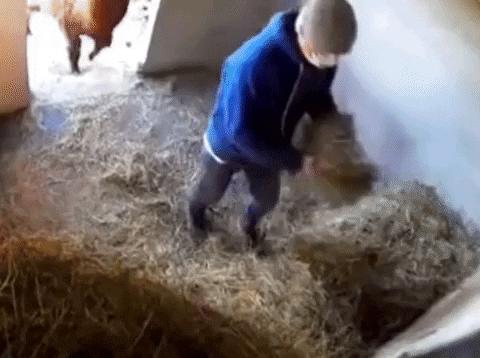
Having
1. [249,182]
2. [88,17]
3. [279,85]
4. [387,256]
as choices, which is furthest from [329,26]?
[88,17]

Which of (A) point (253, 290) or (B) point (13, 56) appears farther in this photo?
(B) point (13, 56)

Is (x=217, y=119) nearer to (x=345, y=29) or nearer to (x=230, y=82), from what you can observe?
Answer: (x=230, y=82)

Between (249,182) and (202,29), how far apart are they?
58 centimetres

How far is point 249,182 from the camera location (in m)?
1.73

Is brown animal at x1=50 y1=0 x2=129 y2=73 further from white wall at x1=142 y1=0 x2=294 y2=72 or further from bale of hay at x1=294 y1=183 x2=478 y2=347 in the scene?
bale of hay at x1=294 y1=183 x2=478 y2=347

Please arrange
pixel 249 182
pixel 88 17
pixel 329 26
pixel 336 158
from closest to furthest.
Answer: pixel 329 26, pixel 336 158, pixel 249 182, pixel 88 17

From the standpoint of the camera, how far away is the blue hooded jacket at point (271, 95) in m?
1.50

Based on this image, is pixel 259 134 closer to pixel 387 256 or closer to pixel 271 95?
pixel 271 95

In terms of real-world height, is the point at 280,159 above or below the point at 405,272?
above

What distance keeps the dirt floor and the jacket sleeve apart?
11.1 inches

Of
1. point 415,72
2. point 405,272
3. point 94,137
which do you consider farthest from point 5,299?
point 415,72

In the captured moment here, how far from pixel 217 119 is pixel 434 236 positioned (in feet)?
1.74

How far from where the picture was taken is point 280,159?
5.09 feet

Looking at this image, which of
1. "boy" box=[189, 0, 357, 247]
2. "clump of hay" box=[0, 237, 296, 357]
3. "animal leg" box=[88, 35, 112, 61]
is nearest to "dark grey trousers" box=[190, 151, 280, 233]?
"boy" box=[189, 0, 357, 247]
